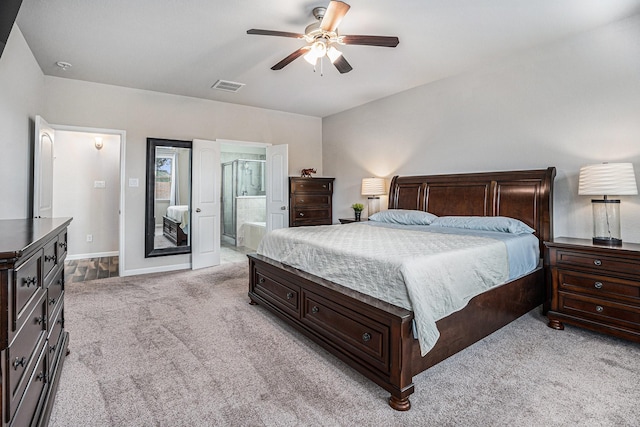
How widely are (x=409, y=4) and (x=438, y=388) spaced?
2.82 meters

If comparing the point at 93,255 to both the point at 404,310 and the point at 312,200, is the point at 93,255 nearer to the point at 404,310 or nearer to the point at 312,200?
the point at 312,200

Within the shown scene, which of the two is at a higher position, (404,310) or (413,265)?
(413,265)

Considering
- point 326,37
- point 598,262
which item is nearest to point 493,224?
point 598,262

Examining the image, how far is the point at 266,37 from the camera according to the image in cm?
316

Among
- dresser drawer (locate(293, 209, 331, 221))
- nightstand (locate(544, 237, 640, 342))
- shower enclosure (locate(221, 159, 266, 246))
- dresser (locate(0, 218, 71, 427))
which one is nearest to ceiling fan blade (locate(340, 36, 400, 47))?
nightstand (locate(544, 237, 640, 342))

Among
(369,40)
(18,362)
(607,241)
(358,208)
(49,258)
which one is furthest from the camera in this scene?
(358,208)

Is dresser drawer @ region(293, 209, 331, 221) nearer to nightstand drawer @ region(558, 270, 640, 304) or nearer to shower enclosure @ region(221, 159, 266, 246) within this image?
shower enclosure @ region(221, 159, 266, 246)

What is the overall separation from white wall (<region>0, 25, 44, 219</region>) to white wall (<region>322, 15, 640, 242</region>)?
442 centimetres

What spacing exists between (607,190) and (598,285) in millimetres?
777

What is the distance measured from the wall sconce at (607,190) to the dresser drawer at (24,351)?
3.78 meters

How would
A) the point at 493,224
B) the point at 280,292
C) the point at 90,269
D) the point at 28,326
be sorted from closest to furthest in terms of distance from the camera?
1. the point at 28,326
2. the point at 280,292
3. the point at 493,224
4. the point at 90,269

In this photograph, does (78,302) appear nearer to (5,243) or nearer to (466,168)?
(5,243)

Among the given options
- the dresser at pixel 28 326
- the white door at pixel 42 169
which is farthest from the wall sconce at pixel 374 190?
the white door at pixel 42 169

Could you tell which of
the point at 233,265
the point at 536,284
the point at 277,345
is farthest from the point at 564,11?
the point at 233,265
